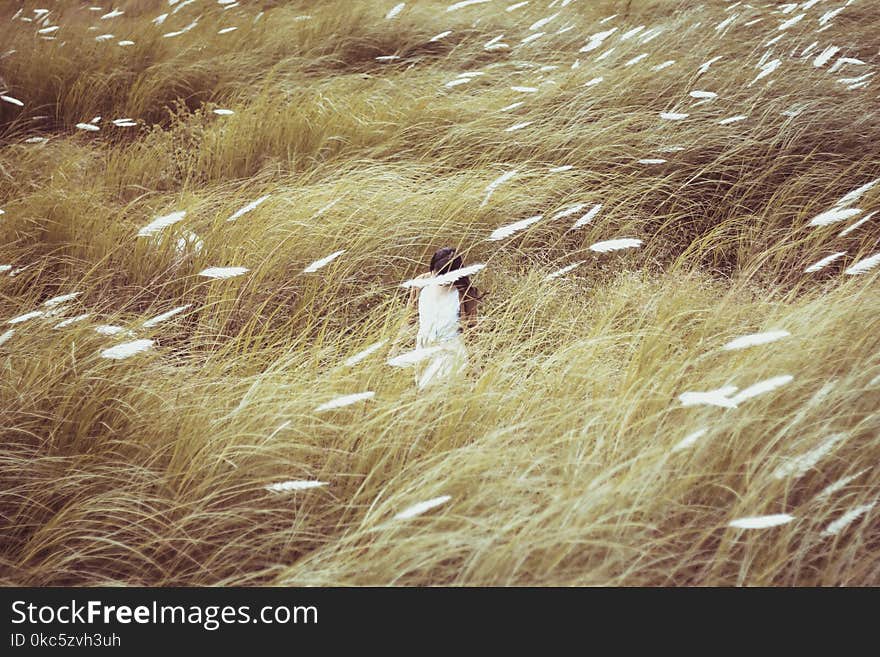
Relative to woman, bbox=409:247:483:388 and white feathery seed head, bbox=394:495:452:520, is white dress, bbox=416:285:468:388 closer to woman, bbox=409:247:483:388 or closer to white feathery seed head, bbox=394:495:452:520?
woman, bbox=409:247:483:388

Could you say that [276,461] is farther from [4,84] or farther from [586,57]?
[4,84]

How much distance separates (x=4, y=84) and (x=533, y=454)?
10.9ft

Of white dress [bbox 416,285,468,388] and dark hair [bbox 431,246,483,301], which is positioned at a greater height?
dark hair [bbox 431,246,483,301]

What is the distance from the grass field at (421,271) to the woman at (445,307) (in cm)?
6

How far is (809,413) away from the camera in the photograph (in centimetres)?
123

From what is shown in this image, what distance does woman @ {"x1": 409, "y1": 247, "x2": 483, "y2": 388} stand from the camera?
5.20 ft

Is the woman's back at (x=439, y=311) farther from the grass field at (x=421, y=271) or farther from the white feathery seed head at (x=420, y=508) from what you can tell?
the white feathery seed head at (x=420, y=508)

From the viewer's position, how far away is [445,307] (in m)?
1.73

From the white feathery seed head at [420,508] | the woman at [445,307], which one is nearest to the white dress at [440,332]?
the woman at [445,307]

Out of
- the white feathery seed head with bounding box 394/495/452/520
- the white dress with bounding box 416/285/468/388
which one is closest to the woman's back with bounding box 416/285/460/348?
the white dress with bounding box 416/285/468/388

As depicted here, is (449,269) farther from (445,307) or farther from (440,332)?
(440,332)

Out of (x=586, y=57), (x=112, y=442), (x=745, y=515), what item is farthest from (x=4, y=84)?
(x=745, y=515)

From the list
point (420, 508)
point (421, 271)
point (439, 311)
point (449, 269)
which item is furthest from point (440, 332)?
point (420, 508)

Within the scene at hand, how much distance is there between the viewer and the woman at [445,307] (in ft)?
5.20
